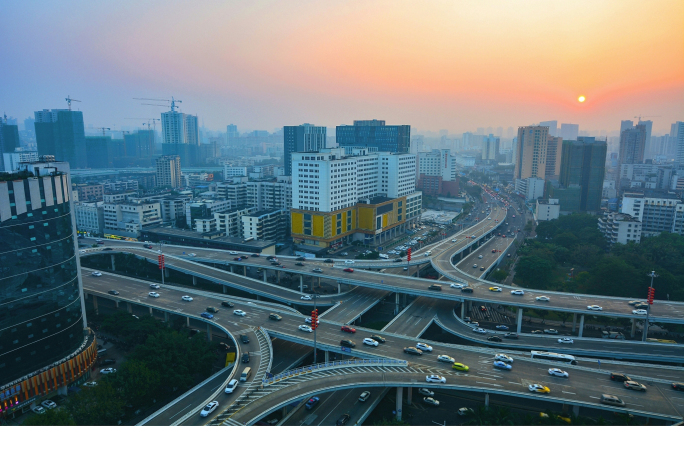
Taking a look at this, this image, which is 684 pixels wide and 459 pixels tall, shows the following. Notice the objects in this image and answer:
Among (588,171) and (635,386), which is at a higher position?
(588,171)

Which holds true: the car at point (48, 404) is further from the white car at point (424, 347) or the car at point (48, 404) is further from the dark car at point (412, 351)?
the white car at point (424, 347)

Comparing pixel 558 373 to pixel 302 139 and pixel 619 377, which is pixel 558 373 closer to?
pixel 619 377

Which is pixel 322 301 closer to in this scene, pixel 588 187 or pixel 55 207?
pixel 55 207

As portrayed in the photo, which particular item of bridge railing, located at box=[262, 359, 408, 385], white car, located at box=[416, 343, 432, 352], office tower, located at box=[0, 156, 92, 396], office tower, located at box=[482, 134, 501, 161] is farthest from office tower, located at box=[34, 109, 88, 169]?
office tower, located at box=[482, 134, 501, 161]

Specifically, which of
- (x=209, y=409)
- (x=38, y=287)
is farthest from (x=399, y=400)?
(x=38, y=287)

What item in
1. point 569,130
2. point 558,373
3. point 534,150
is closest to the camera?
point 558,373

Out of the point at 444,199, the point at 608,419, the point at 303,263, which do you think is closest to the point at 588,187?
the point at 444,199

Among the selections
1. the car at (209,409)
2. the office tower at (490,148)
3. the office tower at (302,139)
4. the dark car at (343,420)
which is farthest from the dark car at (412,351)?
the office tower at (490,148)
